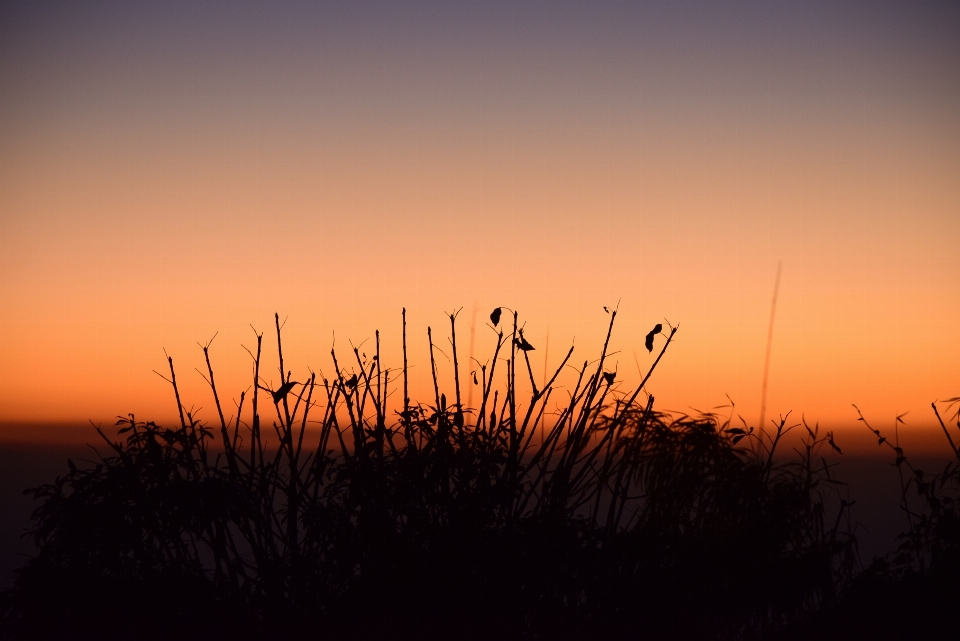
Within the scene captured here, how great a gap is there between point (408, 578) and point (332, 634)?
0.47 metres

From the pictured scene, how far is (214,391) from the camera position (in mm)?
5277

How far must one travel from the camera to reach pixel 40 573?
552 cm

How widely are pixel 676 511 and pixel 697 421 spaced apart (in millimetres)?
538

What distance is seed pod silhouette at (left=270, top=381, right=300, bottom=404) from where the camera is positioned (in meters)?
5.19

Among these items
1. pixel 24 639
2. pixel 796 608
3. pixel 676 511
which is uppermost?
pixel 676 511

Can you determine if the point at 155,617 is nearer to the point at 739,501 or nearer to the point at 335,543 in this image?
the point at 335,543

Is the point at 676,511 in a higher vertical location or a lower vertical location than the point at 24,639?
higher

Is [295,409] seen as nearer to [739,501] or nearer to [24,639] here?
[24,639]

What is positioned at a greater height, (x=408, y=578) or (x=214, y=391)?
(x=214, y=391)

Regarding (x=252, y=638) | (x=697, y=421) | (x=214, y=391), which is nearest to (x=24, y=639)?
(x=252, y=638)

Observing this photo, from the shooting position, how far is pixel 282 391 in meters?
5.19

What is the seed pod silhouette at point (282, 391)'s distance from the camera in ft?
17.0

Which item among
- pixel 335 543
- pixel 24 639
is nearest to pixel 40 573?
pixel 24 639

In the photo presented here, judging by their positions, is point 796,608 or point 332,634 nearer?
point 332,634
